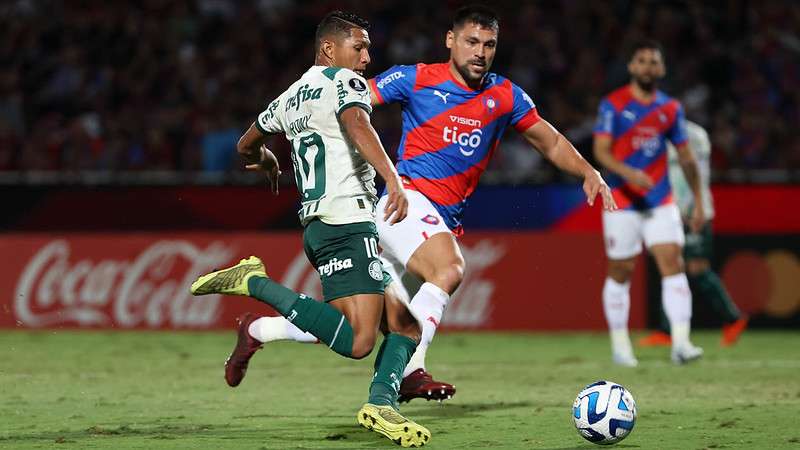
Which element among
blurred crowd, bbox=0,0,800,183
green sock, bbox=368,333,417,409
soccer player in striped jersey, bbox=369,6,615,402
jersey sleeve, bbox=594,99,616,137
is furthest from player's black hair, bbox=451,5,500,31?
blurred crowd, bbox=0,0,800,183

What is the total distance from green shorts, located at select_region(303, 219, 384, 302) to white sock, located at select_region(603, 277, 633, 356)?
4498mm

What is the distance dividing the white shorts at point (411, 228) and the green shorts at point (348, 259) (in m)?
0.76

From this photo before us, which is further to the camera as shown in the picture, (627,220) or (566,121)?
(566,121)

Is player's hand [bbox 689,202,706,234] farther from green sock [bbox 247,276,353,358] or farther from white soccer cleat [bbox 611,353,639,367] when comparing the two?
green sock [bbox 247,276,353,358]

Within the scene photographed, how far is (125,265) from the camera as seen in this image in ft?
44.8

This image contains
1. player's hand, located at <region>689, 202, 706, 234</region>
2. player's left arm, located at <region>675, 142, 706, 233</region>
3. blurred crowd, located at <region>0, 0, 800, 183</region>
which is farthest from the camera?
blurred crowd, located at <region>0, 0, 800, 183</region>

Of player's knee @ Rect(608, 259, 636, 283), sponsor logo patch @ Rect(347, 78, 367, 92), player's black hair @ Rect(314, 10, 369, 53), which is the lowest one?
player's knee @ Rect(608, 259, 636, 283)

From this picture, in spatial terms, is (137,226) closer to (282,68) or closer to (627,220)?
(282,68)

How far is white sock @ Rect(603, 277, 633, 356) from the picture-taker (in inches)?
423

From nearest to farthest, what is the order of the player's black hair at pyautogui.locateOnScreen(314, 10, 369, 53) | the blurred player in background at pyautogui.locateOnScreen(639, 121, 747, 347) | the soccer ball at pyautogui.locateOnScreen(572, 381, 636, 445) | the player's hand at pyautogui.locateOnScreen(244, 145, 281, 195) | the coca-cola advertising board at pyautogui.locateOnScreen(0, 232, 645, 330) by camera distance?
the soccer ball at pyautogui.locateOnScreen(572, 381, 636, 445) → the player's black hair at pyautogui.locateOnScreen(314, 10, 369, 53) → the player's hand at pyautogui.locateOnScreen(244, 145, 281, 195) → the blurred player in background at pyautogui.locateOnScreen(639, 121, 747, 347) → the coca-cola advertising board at pyautogui.locateOnScreen(0, 232, 645, 330)

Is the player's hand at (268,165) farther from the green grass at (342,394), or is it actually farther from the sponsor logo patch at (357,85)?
the green grass at (342,394)

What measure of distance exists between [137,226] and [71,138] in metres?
1.56

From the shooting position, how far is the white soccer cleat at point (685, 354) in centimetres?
1065

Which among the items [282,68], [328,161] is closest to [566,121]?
[282,68]
